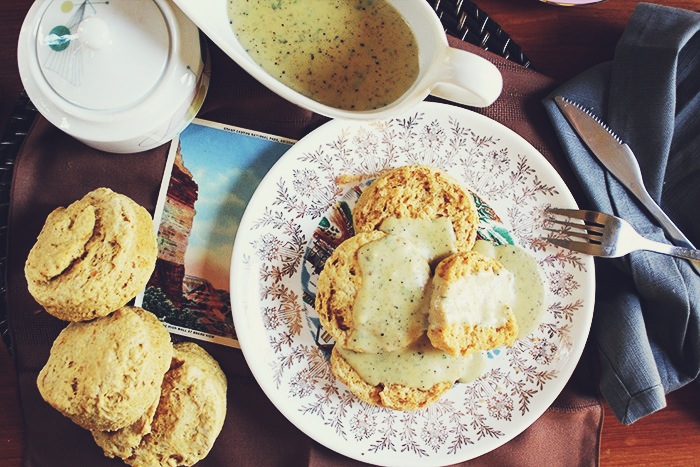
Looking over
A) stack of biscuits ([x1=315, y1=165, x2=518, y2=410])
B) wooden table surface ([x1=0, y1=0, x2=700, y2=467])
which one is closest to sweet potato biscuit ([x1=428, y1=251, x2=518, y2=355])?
stack of biscuits ([x1=315, y1=165, x2=518, y2=410])

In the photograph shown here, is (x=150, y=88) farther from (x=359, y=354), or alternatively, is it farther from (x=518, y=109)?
(x=518, y=109)

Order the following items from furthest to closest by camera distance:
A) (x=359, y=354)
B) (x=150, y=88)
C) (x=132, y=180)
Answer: (x=132, y=180) < (x=359, y=354) < (x=150, y=88)

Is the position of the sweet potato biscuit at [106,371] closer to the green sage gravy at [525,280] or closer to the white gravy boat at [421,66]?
the white gravy boat at [421,66]

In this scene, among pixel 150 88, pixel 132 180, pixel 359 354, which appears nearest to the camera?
pixel 150 88

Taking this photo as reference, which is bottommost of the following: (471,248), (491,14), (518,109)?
(471,248)

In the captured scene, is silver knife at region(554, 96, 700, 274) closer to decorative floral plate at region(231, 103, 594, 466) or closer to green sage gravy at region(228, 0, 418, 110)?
decorative floral plate at region(231, 103, 594, 466)

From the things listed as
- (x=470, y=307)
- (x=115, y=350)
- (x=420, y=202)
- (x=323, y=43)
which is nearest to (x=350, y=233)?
(x=420, y=202)

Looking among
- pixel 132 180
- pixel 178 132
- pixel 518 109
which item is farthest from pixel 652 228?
pixel 132 180
